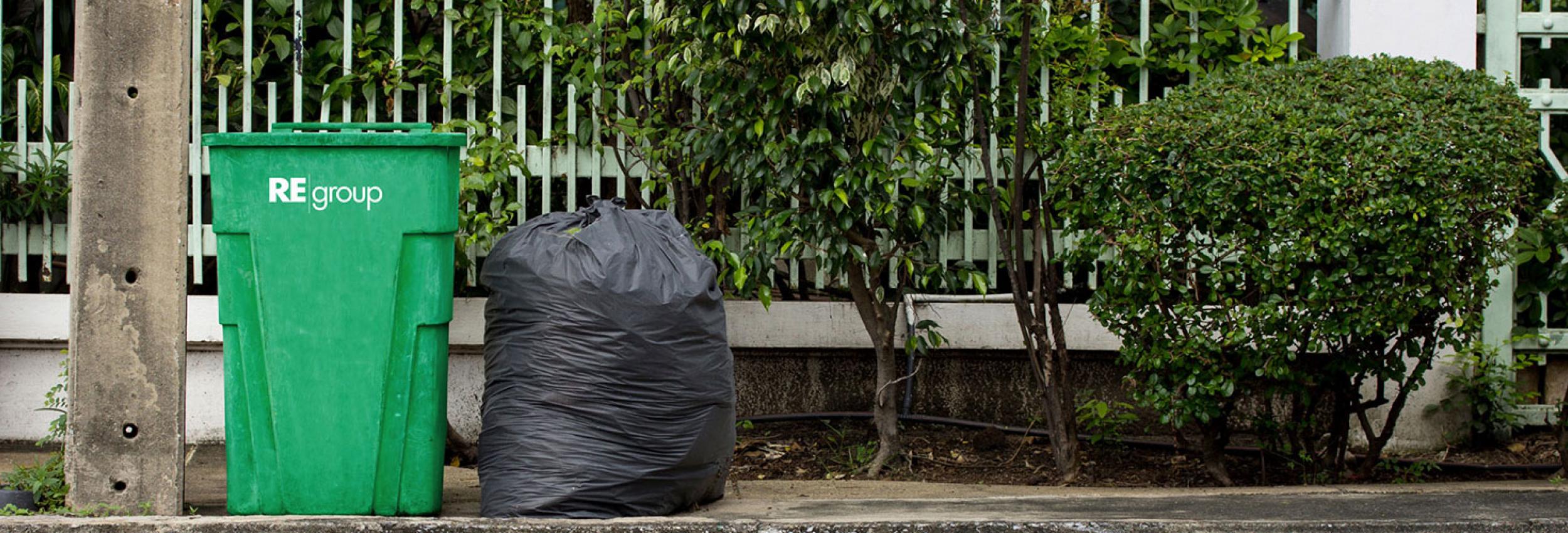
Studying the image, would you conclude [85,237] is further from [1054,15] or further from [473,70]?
[1054,15]

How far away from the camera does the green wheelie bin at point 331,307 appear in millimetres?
3320

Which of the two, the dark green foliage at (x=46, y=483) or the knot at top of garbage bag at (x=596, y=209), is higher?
the knot at top of garbage bag at (x=596, y=209)

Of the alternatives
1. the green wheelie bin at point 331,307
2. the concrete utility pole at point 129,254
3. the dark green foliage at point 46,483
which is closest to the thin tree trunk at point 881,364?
the green wheelie bin at point 331,307

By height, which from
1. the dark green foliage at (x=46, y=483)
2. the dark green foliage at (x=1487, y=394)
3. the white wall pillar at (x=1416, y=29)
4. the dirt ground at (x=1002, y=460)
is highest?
the white wall pillar at (x=1416, y=29)

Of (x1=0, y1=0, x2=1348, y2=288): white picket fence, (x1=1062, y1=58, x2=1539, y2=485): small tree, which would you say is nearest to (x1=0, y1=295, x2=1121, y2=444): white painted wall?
(x1=0, y1=0, x2=1348, y2=288): white picket fence

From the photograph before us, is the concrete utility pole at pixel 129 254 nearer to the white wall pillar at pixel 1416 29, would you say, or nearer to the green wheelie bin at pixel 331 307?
the green wheelie bin at pixel 331 307

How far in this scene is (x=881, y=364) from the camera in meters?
4.54

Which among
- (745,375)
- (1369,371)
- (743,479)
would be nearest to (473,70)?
(745,375)

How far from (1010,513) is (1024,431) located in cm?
125

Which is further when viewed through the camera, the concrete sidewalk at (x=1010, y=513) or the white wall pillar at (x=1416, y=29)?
the white wall pillar at (x=1416, y=29)

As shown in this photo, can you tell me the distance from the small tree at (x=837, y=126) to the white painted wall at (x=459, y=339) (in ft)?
1.29

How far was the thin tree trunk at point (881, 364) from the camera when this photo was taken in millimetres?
4488

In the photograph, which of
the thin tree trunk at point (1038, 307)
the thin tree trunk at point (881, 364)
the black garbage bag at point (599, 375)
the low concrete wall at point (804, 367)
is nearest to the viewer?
the black garbage bag at point (599, 375)

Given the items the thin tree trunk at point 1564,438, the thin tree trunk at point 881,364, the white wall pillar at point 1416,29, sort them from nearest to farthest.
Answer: the thin tree trunk at point 1564,438
the thin tree trunk at point 881,364
the white wall pillar at point 1416,29
